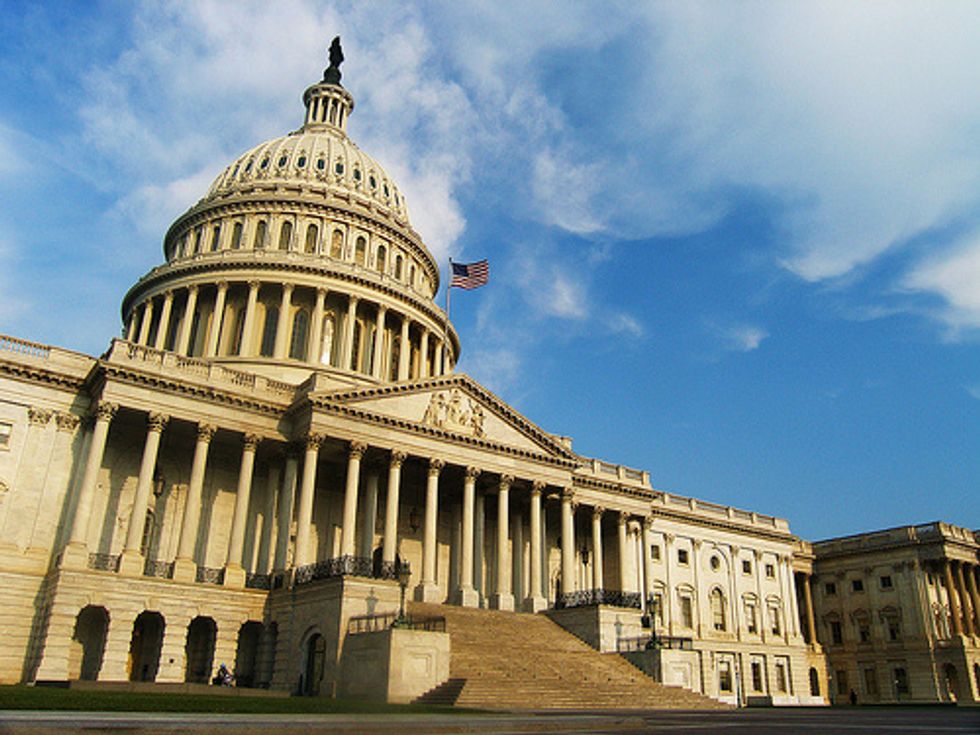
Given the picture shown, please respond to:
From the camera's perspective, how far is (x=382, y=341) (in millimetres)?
66312

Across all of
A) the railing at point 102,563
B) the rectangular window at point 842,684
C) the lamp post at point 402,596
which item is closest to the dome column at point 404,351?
the railing at point 102,563

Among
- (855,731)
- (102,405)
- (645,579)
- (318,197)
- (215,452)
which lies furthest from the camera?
(318,197)

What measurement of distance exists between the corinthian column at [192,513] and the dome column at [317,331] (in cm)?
1813

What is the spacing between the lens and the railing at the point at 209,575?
41.3m

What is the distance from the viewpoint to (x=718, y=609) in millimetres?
67812

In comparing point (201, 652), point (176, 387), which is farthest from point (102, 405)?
point (201, 652)

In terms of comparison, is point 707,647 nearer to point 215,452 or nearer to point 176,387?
point 215,452

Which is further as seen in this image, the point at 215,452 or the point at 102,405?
the point at 215,452

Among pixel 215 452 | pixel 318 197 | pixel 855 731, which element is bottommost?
pixel 855 731

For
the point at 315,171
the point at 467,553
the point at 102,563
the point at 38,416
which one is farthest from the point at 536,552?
the point at 315,171

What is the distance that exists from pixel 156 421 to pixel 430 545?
15.9m

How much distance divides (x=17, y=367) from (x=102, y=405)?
15.9ft

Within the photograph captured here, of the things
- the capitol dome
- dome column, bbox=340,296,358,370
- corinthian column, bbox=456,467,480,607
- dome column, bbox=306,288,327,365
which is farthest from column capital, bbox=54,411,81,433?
dome column, bbox=340,296,358,370

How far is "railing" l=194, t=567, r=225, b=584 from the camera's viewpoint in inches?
1626
